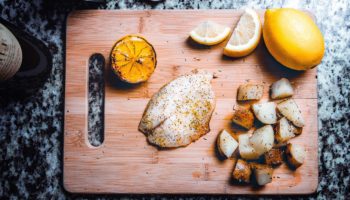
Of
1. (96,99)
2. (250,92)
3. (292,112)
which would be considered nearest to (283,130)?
(292,112)

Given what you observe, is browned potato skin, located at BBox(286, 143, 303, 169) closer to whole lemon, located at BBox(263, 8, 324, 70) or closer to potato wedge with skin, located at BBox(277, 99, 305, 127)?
potato wedge with skin, located at BBox(277, 99, 305, 127)

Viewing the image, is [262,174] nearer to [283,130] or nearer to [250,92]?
[283,130]

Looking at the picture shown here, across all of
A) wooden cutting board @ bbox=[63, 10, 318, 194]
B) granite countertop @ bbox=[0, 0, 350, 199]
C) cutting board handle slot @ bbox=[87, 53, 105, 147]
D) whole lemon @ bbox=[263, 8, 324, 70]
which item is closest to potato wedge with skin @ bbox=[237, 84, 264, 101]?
wooden cutting board @ bbox=[63, 10, 318, 194]

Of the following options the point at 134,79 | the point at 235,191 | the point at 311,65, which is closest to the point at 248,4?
the point at 311,65

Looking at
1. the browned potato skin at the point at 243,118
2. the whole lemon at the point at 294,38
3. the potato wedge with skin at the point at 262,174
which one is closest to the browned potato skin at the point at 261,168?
the potato wedge with skin at the point at 262,174

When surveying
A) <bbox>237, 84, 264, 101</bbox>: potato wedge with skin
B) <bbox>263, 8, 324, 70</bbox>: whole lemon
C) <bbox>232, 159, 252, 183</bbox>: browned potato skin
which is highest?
<bbox>263, 8, 324, 70</bbox>: whole lemon

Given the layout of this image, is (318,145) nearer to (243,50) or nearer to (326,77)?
(326,77)
